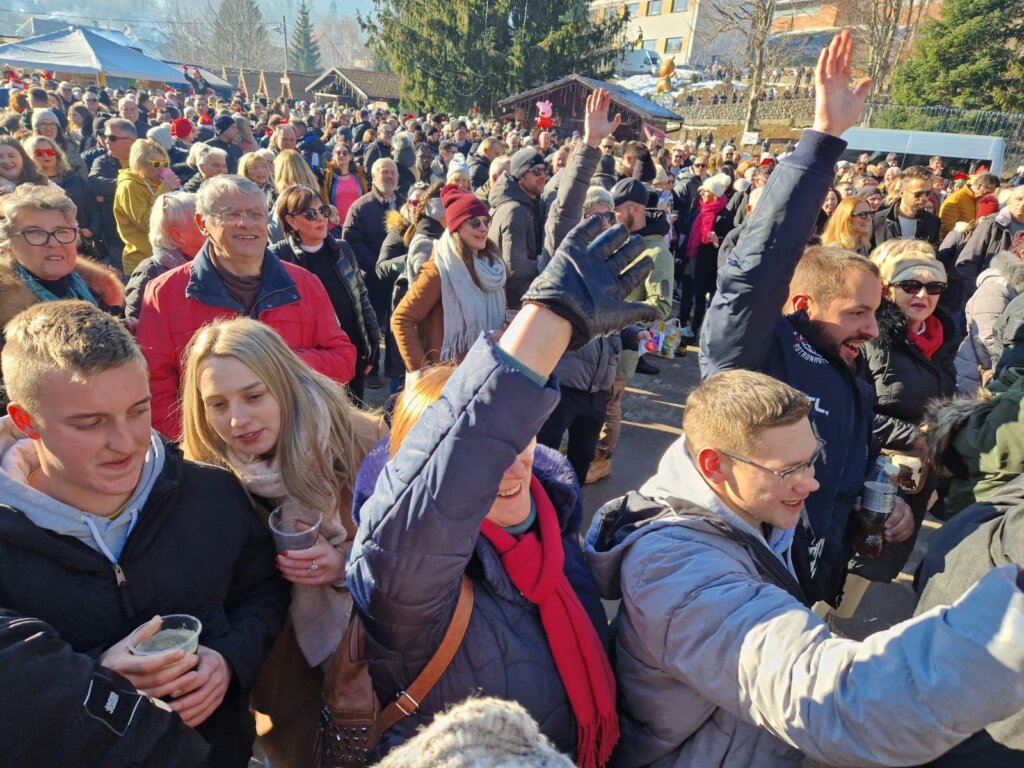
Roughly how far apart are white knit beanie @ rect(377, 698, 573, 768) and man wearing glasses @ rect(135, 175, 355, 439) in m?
2.52

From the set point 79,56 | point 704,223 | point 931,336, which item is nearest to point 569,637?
point 931,336

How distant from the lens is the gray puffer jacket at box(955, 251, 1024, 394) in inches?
152

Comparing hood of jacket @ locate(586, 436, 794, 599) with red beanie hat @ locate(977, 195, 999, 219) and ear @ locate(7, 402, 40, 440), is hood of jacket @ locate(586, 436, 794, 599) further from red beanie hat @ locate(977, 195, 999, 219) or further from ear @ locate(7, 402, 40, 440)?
red beanie hat @ locate(977, 195, 999, 219)

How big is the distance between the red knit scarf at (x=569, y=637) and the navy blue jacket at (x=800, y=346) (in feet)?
3.03

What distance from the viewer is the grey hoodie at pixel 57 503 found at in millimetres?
1430

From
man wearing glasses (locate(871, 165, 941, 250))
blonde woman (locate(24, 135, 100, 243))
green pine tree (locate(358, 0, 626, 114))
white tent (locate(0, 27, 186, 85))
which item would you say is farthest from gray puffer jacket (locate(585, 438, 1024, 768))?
green pine tree (locate(358, 0, 626, 114))

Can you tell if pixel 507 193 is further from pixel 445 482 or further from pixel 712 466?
pixel 445 482

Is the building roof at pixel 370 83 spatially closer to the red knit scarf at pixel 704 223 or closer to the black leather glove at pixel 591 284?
the red knit scarf at pixel 704 223

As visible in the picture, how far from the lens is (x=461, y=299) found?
12.0 ft

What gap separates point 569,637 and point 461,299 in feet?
8.33

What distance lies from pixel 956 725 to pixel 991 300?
13.6ft

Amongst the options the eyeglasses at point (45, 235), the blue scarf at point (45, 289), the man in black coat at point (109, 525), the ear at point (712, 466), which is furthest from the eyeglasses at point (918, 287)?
the eyeglasses at point (45, 235)

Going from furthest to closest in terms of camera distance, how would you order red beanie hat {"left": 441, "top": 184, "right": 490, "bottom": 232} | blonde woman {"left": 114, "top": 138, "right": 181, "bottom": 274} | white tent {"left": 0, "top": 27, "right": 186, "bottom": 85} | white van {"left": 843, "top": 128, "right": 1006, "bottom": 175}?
white tent {"left": 0, "top": 27, "right": 186, "bottom": 85} < white van {"left": 843, "top": 128, "right": 1006, "bottom": 175} < blonde woman {"left": 114, "top": 138, "right": 181, "bottom": 274} < red beanie hat {"left": 441, "top": 184, "right": 490, "bottom": 232}

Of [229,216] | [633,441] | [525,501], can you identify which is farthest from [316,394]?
[633,441]
